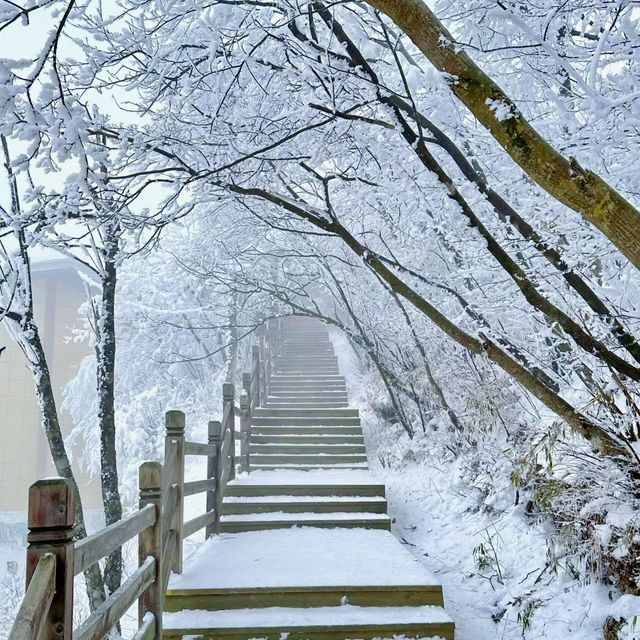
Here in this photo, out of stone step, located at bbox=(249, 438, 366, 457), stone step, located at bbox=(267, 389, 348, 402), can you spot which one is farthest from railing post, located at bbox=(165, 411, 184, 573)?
stone step, located at bbox=(267, 389, 348, 402)

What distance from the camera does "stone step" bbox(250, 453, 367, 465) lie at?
915cm

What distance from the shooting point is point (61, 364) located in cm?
2388

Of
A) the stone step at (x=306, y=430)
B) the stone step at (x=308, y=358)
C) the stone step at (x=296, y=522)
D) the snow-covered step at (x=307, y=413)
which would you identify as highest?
the stone step at (x=308, y=358)

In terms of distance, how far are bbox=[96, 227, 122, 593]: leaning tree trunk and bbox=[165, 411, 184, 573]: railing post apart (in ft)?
4.74

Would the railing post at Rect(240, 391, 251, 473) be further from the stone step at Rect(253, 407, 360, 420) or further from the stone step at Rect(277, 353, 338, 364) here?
the stone step at Rect(277, 353, 338, 364)

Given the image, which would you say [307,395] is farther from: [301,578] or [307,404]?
[301,578]

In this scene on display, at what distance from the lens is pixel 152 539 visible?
11.0 feet

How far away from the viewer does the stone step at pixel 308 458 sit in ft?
30.0

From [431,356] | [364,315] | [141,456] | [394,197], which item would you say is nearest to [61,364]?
[141,456]

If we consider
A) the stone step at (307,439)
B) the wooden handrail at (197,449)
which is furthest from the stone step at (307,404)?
the wooden handrail at (197,449)

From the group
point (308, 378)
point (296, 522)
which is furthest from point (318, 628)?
point (308, 378)

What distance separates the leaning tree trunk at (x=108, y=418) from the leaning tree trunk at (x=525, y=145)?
434 centimetres

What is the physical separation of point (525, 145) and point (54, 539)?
2.12m

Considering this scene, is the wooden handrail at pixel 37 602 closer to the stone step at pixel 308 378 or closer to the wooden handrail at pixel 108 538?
the wooden handrail at pixel 108 538
